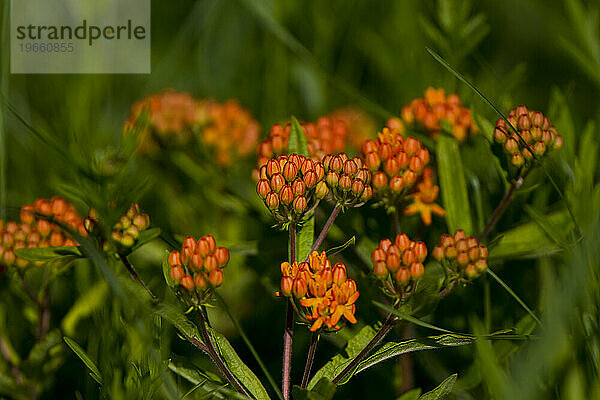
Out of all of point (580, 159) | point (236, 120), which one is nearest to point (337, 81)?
point (236, 120)

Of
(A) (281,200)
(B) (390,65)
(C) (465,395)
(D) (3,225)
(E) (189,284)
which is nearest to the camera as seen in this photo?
(E) (189,284)


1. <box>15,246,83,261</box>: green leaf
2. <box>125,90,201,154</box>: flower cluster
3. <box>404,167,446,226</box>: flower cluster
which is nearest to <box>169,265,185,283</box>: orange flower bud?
<box>15,246,83,261</box>: green leaf

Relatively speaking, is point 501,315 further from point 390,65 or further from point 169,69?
point 169,69

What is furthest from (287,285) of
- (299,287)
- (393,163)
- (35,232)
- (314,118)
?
(314,118)

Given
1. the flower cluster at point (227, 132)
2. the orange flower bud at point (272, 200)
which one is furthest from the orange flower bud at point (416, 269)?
the flower cluster at point (227, 132)

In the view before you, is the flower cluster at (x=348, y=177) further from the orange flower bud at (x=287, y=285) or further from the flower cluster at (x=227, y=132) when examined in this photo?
the flower cluster at (x=227, y=132)

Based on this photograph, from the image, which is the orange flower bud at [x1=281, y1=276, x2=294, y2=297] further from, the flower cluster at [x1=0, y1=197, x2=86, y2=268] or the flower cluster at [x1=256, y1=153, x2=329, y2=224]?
the flower cluster at [x1=0, y1=197, x2=86, y2=268]
